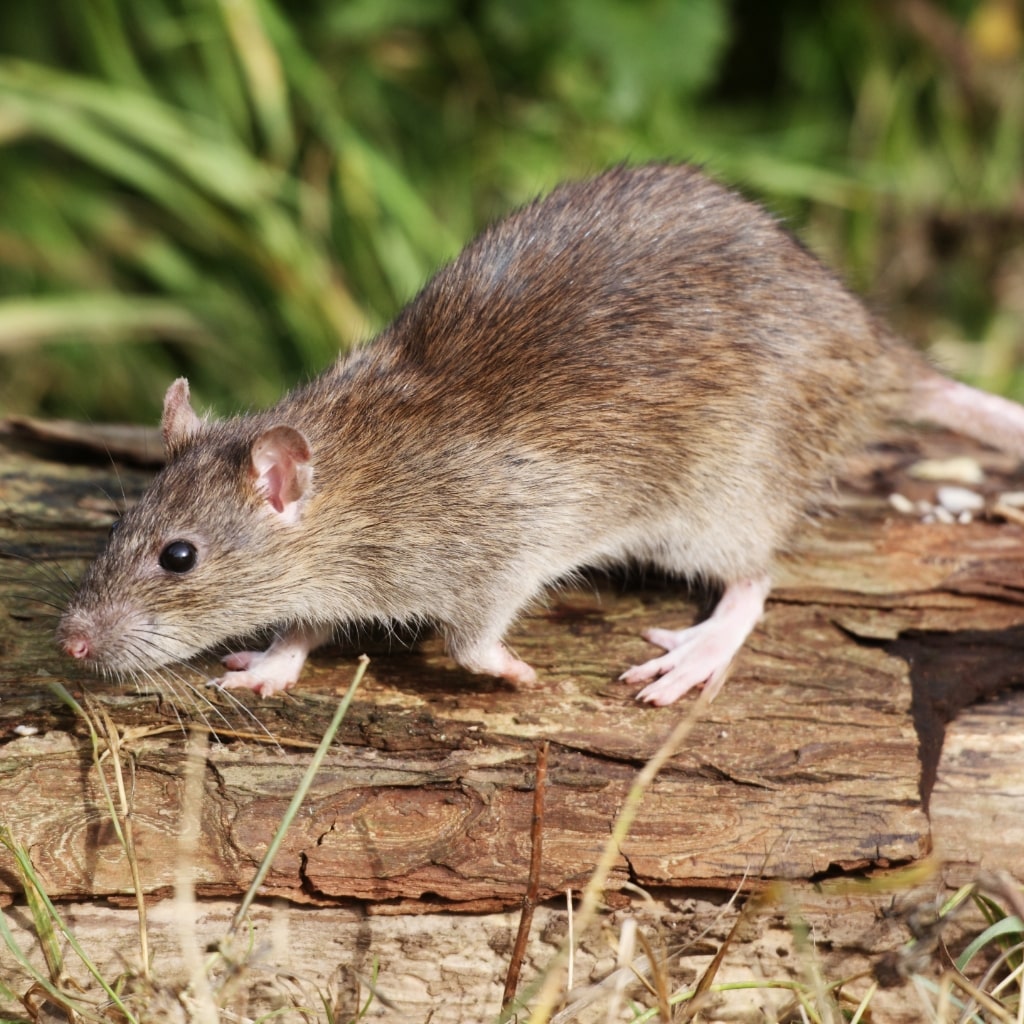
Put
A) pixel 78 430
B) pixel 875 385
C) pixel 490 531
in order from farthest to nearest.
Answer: pixel 78 430, pixel 875 385, pixel 490 531

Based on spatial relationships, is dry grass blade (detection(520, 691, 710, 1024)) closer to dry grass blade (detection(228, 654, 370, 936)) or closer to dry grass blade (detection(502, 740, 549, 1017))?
dry grass blade (detection(502, 740, 549, 1017))

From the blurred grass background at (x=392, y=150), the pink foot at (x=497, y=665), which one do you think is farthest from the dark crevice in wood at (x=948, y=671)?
the blurred grass background at (x=392, y=150)

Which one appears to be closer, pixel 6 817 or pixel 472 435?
pixel 6 817

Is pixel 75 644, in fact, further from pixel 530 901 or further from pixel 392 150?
pixel 392 150

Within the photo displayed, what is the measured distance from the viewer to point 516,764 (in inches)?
135

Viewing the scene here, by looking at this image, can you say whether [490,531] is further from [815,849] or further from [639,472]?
[815,849]

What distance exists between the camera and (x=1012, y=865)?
3.46 metres

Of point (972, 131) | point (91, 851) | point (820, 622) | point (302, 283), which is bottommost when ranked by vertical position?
point (91, 851)

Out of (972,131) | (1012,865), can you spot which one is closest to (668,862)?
(1012,865)

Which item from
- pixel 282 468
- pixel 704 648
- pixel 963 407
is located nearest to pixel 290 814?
pixel 282 468

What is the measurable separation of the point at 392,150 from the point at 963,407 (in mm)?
3748

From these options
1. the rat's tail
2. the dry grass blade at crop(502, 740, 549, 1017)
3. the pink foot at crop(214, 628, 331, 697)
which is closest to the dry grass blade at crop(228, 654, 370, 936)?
the pink foot at crop(214, 628, 331, 697)

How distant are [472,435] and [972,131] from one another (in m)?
5.19

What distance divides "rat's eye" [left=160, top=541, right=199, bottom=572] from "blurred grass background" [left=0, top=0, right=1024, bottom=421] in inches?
124
